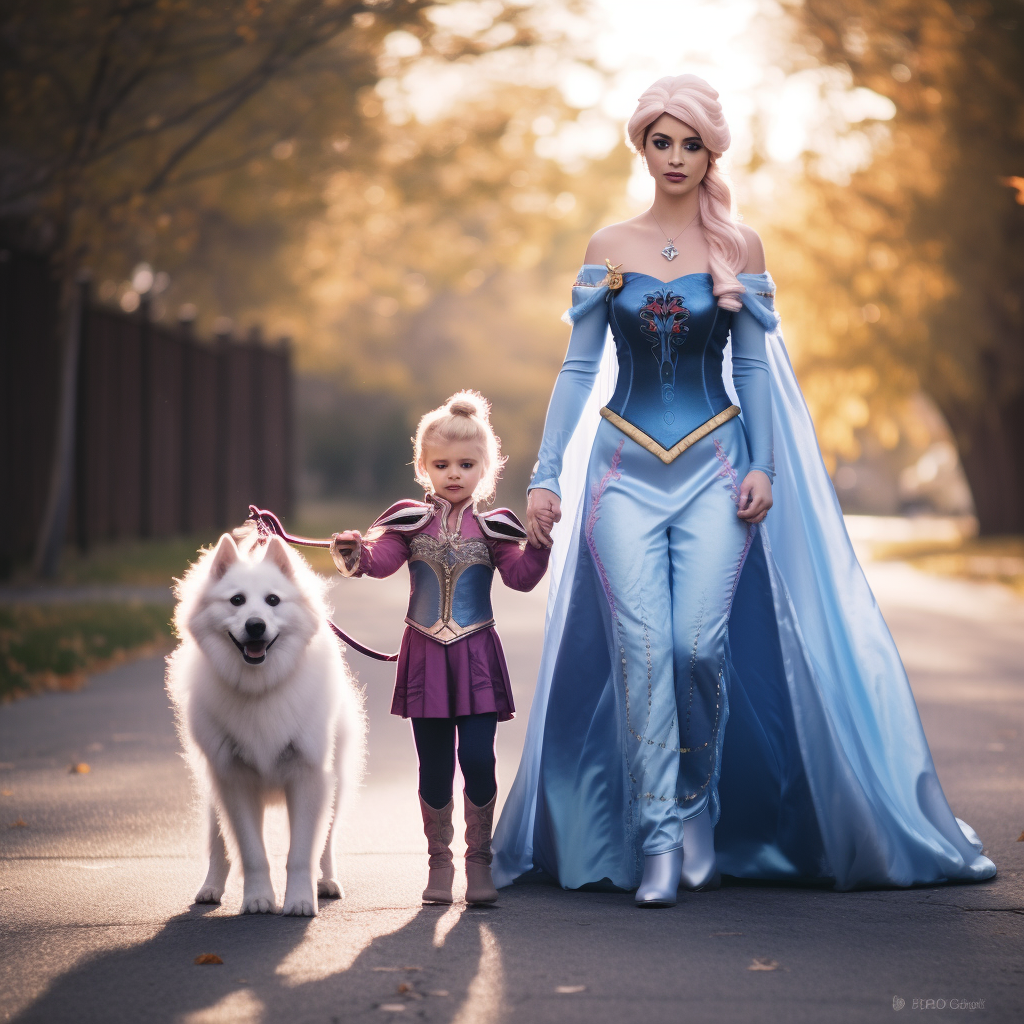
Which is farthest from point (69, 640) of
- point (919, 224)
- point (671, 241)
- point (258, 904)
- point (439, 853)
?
point (919, 224)

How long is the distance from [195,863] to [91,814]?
1.02m

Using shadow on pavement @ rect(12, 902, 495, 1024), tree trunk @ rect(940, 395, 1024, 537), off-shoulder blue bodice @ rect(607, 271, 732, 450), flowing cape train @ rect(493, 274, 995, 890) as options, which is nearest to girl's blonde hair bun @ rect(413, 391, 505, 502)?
flowing cape train @ rect(493, 274, 995, 890)

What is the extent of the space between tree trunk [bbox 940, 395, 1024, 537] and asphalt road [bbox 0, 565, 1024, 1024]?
23.0 metres

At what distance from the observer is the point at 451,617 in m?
4.61

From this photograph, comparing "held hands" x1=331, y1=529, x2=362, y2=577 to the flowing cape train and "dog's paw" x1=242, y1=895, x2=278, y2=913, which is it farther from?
"dog's paw" x1=242, y1=895, x2=278, y2=913

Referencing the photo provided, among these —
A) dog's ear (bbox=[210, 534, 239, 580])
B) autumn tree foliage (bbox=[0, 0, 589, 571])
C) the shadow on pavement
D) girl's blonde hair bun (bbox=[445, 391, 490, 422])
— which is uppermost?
autumn tree foliage (bbox=[0, 0, 589, 571])

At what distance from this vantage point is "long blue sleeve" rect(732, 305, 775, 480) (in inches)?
195

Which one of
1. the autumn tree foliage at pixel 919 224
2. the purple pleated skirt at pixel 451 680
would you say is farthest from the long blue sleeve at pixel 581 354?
the autumn tree foliage at pixel 919 224

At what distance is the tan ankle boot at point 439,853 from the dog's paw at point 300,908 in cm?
36

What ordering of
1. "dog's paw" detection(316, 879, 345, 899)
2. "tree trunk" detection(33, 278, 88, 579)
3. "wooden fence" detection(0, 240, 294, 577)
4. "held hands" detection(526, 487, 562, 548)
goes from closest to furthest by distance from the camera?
"held hands" detection(526, 487, 562, 548) → "dog's paw" detection(316, 879, 345, 899) → "tree trunk" detection(33, 278, 88, 579) → "wooden fence" detection(0, 240, 294, 577)

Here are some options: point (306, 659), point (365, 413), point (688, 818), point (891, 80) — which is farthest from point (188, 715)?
point (365, 413)

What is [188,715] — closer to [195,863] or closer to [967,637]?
[195,863]

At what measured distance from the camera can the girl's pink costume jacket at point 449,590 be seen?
14.9 ft

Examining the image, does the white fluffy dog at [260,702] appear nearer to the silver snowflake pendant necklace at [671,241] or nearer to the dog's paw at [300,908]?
the dog's paw at [300,908]
